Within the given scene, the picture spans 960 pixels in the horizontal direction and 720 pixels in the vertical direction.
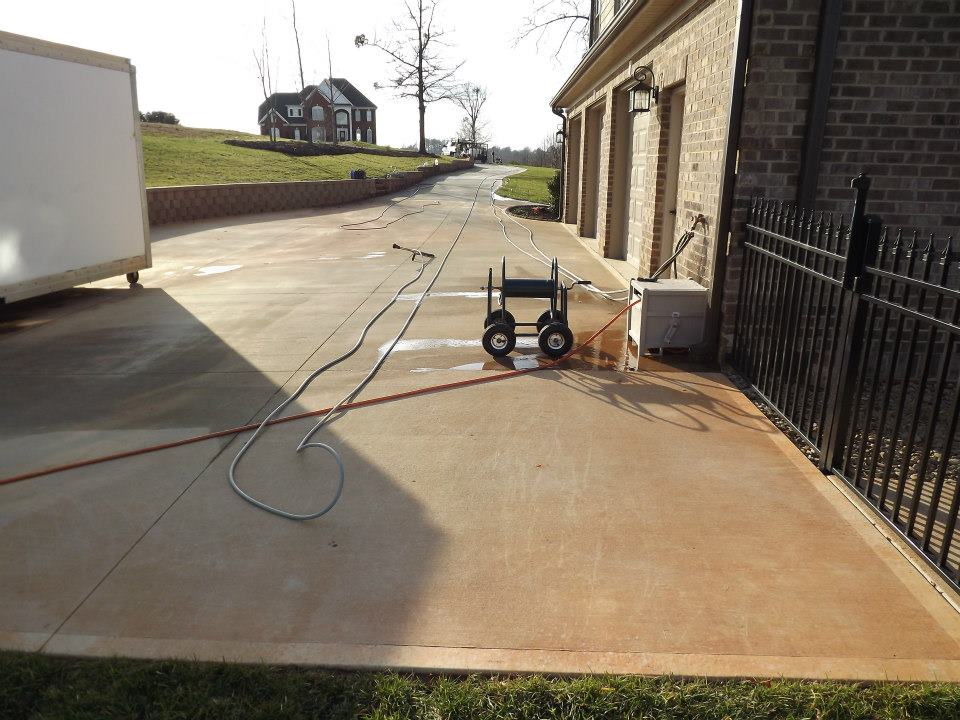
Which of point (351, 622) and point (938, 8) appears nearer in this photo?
point (351, 622)

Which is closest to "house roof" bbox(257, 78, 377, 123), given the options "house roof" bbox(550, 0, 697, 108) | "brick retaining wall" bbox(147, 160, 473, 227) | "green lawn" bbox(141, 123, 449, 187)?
"green lawn" bbox(141, 123, 449, 187)

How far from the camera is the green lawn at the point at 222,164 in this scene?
999 inches

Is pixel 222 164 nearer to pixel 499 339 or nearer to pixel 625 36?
pixel 625 36

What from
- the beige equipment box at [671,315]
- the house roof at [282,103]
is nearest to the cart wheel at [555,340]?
the beige equipment box at [671,315]

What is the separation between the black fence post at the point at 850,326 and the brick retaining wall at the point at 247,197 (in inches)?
614

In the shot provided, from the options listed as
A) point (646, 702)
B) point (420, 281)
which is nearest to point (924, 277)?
point (646, 702)

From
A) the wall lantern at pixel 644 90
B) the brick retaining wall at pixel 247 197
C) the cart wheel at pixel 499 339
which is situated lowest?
the cart wheel at pixel 499 339

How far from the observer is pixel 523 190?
105ft

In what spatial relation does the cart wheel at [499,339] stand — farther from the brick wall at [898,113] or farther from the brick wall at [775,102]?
the brick wall at [898,113]

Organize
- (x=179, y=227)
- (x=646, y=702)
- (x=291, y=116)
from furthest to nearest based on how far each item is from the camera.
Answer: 1. (x=291, y=116)
2. (x=179, y=227)
3. (x=646, y=702)

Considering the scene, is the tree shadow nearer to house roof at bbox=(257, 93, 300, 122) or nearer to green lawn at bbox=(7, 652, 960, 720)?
green lawn at bbox=(7, 652, 960, 720)

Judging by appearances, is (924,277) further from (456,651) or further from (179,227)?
(179,227)

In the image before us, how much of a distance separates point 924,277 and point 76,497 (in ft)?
14.0

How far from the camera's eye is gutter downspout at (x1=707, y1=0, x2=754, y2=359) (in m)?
5.47
